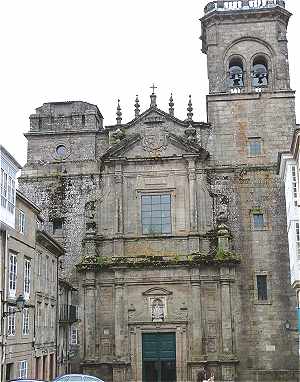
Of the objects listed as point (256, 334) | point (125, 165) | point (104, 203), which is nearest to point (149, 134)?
point (125, 165)

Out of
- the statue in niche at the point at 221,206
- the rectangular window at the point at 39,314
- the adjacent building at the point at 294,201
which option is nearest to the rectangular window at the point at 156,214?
the statue in niche at the point at 221,206

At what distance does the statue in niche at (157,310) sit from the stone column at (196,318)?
1.51 meters

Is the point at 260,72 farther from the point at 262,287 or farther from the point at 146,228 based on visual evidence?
the point at 262,287

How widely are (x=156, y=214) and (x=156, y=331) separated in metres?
5.64

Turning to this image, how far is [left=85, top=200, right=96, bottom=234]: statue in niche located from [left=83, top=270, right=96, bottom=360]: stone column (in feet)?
6.79

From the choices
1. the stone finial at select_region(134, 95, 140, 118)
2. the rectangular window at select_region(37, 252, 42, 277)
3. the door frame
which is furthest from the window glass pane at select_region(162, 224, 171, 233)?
the rectangular window at select_region(37, 252, 42, 277)

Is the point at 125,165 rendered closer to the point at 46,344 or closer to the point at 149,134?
the point at 149,134

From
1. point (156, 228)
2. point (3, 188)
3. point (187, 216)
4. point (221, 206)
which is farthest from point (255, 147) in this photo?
point (3, 188)

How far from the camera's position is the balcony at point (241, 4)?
34.1 metres

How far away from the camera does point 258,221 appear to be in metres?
32.0

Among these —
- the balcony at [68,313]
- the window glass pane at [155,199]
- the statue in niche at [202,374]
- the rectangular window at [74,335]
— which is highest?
the window glass pane at [155,199]

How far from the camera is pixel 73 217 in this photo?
109 feet

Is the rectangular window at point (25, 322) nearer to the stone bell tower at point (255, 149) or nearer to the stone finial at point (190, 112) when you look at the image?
the stone bell tower at point (255, 149)

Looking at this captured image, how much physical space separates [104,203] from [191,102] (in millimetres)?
6749
